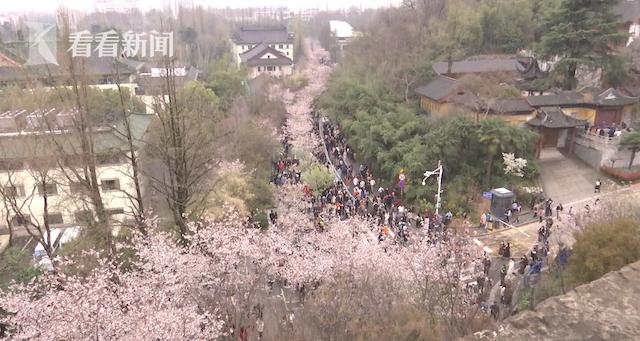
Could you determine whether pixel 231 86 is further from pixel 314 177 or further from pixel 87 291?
pixel 87 291

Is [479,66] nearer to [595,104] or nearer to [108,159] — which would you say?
[595,104]

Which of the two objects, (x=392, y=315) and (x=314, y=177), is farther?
(x=314, y=177)

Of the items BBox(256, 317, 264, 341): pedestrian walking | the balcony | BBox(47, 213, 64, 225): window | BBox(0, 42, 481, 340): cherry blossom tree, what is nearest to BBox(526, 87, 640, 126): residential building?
the balcony

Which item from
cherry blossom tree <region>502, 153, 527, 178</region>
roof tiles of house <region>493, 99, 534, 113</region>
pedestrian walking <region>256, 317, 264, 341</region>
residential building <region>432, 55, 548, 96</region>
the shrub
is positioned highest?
residential building <region>432, 55, 548, 96</region>

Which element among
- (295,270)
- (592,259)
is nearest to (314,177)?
(295,270)

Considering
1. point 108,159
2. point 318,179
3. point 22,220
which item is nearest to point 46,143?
point 22,220

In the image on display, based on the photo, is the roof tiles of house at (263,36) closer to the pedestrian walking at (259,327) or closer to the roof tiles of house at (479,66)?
the roof tiles of house at (479,66)

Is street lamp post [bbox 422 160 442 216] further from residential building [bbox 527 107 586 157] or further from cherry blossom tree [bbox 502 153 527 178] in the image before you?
residential building [bbox 527 107 586 157]
